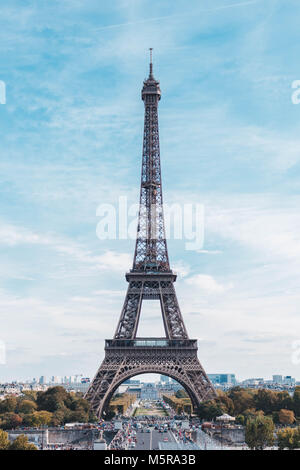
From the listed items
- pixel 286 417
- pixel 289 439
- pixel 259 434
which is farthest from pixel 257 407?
pixel 289 439

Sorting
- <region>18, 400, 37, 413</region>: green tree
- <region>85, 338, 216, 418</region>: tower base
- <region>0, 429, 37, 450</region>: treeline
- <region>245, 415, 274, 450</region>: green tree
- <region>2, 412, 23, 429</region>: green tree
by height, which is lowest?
<region>0, 429, 37, 450</region>: treeline

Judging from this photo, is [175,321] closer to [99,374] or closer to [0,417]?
[99,374]

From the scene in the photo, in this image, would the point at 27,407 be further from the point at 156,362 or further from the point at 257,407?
the point at 257,407

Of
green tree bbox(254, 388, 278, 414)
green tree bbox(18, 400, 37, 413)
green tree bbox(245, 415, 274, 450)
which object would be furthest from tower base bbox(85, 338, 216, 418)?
green tree bbox(245, 415, 274, 450)

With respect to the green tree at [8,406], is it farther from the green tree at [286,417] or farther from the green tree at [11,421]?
the green tree at [286,417]

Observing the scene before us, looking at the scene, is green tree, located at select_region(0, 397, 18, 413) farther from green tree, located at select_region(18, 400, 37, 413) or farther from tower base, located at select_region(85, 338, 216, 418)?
tower base, located at select_region(85, 338, 216, 418)

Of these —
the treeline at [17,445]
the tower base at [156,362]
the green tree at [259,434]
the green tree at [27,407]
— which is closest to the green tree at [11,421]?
the green tree at [27,407]

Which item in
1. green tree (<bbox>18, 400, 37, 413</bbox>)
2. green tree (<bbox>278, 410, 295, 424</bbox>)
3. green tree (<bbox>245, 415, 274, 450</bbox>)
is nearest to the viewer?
green tree (<bbox>245, 415, 274, 450</bbox>)
